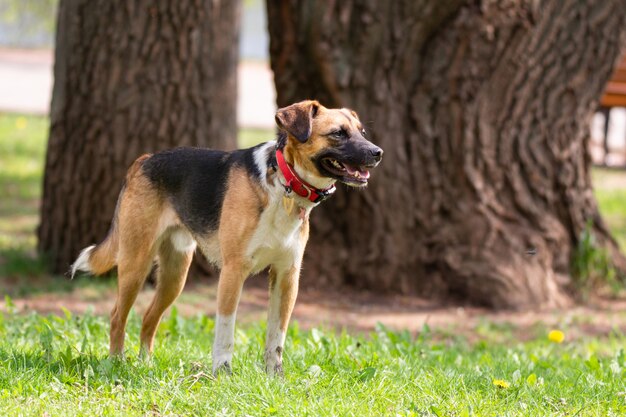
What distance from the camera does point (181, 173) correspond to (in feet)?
17.4

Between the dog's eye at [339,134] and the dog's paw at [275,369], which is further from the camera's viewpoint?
the dog's paw at [275,369]

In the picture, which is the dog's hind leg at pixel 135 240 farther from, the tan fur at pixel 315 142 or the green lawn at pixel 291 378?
the tan fur at pixel 315 142

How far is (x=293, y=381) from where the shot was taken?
4.82 metres

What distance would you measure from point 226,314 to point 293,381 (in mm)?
444

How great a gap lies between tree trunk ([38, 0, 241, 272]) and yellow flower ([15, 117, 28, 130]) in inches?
331

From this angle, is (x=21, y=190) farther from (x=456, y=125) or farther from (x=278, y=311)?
(x=278, y=311)

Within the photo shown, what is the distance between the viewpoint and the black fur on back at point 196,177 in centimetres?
507

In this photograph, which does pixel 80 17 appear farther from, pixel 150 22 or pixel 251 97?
pixel 251 97

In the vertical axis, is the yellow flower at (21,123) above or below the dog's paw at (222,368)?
above

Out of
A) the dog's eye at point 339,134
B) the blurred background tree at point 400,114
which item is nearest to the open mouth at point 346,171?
the dog's eye at point 339,134

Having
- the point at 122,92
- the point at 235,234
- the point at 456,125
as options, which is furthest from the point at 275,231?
the point at 456,125

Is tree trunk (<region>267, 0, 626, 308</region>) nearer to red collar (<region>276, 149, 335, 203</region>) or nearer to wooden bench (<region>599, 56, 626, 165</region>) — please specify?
red collar (<region>276, 149, 335, 203</region>)

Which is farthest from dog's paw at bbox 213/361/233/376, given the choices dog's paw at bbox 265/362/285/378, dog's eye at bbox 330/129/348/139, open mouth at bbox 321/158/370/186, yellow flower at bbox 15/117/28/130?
yellow flower at bbox 15/117/28/130

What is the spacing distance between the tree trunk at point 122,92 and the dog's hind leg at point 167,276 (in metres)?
2.54
